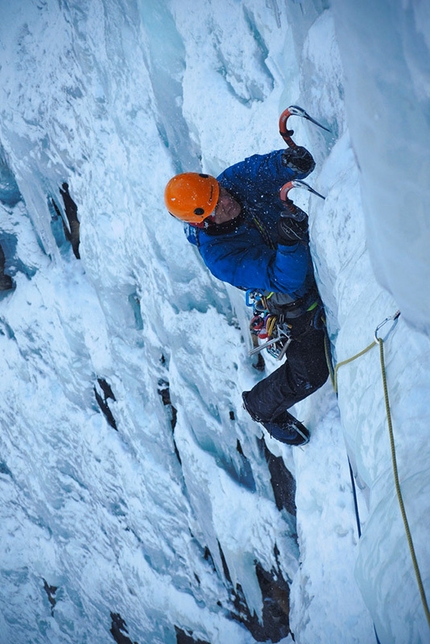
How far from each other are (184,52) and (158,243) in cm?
134

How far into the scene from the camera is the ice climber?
2398 millimetres

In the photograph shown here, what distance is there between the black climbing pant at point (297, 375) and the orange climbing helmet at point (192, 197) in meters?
0.77

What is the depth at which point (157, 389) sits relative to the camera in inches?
209

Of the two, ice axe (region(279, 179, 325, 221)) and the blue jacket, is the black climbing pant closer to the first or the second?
the blue jacket

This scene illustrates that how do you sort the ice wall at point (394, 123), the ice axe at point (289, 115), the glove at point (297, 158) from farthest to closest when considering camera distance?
the glove at point (297, 158) < the ice axe at point (289, 115) < the ice wall at point (394, 123)

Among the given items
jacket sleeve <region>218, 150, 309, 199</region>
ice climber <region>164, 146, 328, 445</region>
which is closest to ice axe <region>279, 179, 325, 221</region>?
ice climber <region>164, 146, 328, 445</region>

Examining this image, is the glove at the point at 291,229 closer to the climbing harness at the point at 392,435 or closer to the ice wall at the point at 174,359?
the ice wall at the point at 174,359

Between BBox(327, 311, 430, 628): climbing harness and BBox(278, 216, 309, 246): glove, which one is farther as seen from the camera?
BBox(278, 216, 309, 246): glove

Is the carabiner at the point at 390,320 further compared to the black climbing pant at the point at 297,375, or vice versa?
the black climbing pant at the point at 297,375

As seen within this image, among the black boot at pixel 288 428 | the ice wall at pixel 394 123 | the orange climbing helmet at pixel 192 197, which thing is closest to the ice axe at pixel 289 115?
the orange climbing helmet at pixel 192 197

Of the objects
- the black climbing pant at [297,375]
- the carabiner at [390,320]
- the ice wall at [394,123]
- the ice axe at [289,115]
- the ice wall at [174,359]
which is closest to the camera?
the ice wall at [394,123]

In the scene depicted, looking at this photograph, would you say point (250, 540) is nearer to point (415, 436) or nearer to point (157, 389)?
point (157, 389)

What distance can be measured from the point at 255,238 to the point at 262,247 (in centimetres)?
8

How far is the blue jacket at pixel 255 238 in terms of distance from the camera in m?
2.37
